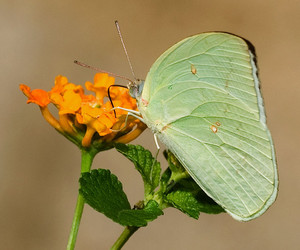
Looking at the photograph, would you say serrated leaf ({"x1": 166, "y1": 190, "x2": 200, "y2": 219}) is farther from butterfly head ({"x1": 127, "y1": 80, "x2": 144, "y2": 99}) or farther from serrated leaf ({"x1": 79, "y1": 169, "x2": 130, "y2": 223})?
butterfly head ({"x1": 127, "y1": 80, "x2": 144, "y2": 99})

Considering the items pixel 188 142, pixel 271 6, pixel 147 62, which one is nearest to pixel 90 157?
pixel 188 142

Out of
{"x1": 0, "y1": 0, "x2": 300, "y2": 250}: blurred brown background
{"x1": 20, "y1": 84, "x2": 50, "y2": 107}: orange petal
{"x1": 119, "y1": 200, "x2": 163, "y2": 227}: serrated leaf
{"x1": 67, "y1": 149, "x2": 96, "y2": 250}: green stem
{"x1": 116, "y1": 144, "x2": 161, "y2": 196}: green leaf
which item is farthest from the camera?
{"x1": 0, "y1": 0, "x2": 300, "y2": 250}: blurred brown background

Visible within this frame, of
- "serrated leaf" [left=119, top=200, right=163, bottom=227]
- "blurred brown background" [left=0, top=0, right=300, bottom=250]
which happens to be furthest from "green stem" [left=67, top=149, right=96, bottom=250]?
"blurred brown background" [left=0, top=0, right=300, bottom=250]

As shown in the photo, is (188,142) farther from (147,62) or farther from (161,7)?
(161,7)

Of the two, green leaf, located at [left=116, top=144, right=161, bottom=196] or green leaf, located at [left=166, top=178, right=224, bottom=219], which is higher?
green leaf, located at [left=116, top=144, right=161, bottom=196]

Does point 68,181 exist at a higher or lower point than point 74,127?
lower

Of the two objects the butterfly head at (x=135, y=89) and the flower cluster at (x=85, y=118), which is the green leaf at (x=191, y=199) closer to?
the flower cluster at (x=85, y=118)

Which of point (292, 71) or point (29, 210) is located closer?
point (29, 210)
